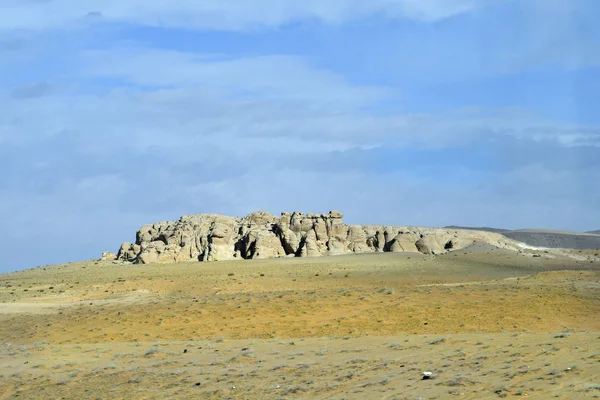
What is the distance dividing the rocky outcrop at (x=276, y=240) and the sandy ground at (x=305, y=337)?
13613mm

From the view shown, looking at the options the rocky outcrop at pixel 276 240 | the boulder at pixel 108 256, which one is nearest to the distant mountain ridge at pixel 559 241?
the rocky outcrop at pixel 276 240

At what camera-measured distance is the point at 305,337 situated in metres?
27.9

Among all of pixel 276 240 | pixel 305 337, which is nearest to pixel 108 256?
pixel 276 240

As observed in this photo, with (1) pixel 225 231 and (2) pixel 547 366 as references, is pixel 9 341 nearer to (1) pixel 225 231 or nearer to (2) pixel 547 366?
(2) pixel 547 366

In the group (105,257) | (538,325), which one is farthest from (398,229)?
(538,325)

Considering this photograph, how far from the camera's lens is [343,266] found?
191ft

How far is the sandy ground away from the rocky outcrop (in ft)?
44.7

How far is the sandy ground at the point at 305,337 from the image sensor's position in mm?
17828

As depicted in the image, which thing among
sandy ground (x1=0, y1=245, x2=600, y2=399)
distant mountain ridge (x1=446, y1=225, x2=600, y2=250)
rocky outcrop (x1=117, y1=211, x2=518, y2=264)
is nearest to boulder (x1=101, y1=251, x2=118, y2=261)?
rocky outcrop (x1=117, y1=211, x2=518, y2=264)

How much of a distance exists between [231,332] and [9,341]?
31.3ft

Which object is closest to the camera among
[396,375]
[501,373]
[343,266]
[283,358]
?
[501,373]

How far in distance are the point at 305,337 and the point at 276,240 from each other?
4226cm

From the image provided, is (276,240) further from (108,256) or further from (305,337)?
(305,337)

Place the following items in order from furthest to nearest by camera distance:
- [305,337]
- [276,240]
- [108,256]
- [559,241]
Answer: [559,241], [108,256], [276,240], [305,337]
